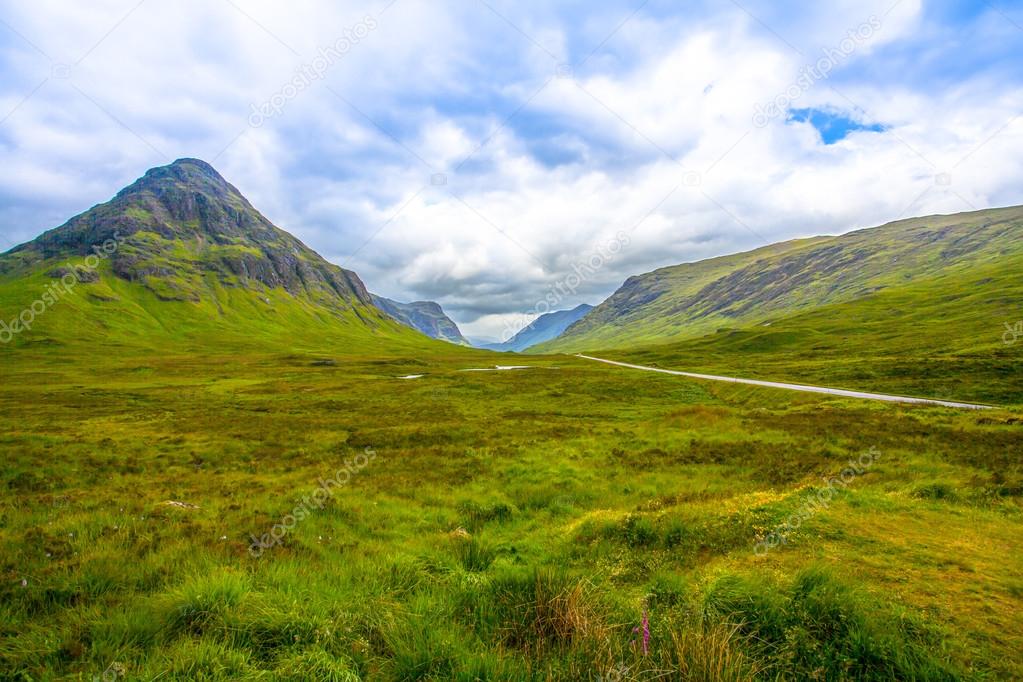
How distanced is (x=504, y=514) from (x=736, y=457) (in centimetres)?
1240

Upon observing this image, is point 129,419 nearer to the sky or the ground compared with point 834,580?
nearer to the sky

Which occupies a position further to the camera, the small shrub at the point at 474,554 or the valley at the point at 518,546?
the small shrub at the point at 474,554

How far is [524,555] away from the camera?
10.7m

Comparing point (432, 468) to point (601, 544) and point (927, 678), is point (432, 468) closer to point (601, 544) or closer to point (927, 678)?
point (601, 544)

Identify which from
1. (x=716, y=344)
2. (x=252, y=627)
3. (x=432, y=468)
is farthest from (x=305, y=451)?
(x=716, y=344)

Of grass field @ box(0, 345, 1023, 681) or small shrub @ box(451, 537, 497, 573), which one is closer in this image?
grass field @ box(0, 345, 1023, 681)

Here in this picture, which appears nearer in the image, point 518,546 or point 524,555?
point 524,555

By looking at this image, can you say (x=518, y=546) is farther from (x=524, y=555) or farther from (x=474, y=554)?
(x=474, y=554)

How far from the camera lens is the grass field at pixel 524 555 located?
5719 millimetres

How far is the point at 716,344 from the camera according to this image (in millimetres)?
133500

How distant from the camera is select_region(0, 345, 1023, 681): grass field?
5.72m

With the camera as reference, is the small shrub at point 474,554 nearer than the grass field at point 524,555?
No

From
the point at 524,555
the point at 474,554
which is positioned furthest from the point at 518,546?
the point at 474,554

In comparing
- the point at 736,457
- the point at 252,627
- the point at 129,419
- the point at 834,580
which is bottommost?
the point at 736,457
